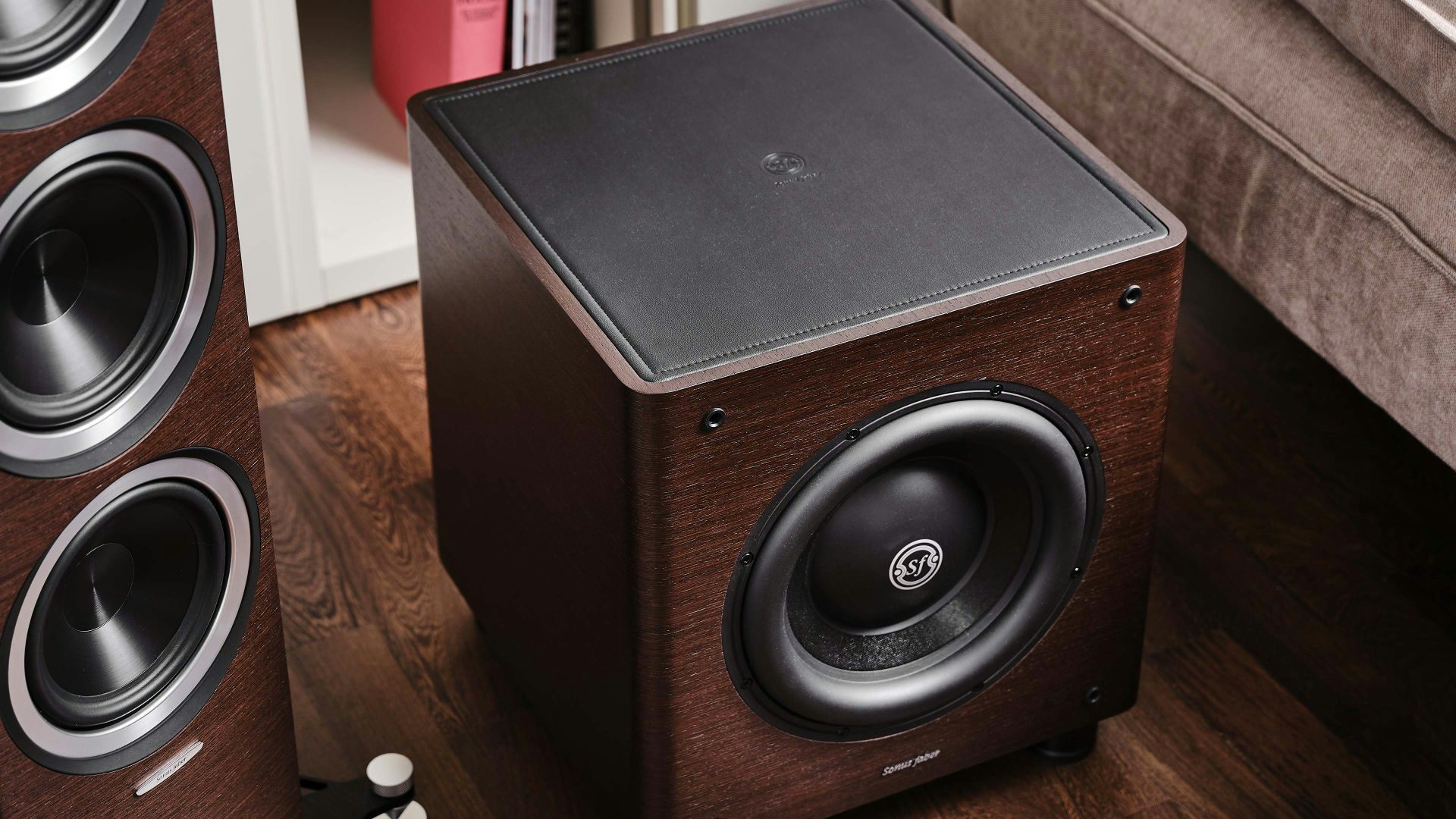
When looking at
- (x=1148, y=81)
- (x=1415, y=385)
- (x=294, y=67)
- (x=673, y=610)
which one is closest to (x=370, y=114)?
(x=294, y=67)

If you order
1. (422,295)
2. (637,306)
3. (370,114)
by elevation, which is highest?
(637,306)

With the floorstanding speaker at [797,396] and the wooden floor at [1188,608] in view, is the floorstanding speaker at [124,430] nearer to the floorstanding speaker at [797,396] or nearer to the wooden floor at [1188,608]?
the floorstanding speaker at [797,396]

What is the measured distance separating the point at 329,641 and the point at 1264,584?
71 centimetres

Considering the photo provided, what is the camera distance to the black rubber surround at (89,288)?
670 millimetres

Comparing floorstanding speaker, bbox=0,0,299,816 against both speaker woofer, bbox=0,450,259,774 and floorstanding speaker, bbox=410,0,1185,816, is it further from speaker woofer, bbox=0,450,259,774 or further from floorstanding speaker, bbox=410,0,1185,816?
floorstanding speaker, bbox=410,0,1185,816

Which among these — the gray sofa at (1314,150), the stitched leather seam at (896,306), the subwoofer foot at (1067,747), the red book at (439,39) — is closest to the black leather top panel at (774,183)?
the stitched leather seam at (896,306)

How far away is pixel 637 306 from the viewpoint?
869 millimetres

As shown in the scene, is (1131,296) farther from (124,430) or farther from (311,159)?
(311,159)

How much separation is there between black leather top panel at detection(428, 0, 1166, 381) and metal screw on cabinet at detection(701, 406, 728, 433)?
2cm

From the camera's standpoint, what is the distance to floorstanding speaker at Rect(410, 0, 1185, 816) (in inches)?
34.2

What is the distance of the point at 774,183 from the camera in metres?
0.96

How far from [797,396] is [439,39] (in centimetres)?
81

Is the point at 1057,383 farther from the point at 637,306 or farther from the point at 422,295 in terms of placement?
the point at 422,295

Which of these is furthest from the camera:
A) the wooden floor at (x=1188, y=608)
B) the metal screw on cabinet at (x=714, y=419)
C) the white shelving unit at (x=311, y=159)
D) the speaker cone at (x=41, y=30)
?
the white shelving unit at (x=311, y=159)
